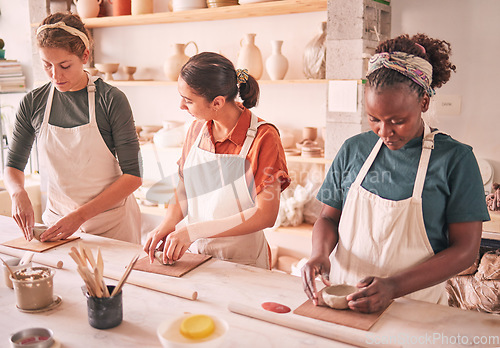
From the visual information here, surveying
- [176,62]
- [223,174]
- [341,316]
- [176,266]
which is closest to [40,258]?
[176,266]

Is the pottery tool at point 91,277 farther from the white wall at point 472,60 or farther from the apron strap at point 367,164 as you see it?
the white wall at point 472,60

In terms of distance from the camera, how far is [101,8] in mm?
4297

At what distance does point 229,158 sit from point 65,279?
0.73 metres

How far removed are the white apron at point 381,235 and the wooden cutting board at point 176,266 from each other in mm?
495

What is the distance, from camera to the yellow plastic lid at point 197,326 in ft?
3.68

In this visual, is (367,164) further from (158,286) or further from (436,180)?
(158,286)

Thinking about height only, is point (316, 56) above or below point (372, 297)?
above

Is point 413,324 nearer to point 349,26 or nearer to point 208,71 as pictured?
point 208,71

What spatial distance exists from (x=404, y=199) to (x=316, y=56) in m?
2.03

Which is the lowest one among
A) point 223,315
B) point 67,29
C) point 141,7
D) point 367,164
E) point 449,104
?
point 223,315

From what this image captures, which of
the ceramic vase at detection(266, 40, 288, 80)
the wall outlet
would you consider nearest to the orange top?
the ceramic vase at detection(266, 40, 288, 80)

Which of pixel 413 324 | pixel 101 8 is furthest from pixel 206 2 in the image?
pixel 413 324

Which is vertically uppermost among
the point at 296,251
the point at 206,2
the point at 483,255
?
the point at 206,2

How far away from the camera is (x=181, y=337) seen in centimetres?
113
